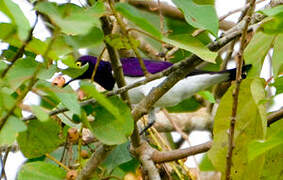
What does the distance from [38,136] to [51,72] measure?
1.86ft

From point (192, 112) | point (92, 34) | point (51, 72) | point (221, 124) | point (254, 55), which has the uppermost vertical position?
point (92, 34)

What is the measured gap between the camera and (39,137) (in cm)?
223

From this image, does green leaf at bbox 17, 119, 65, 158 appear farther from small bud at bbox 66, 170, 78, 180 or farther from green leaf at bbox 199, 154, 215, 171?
green leaf at bbox 199, 154, 215, 171

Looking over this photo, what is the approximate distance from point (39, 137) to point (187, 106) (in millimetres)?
2304

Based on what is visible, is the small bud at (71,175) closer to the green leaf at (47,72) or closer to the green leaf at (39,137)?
the green leaf at (39,137)

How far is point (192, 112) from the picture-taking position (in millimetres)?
4379

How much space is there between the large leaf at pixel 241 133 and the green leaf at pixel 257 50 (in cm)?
5

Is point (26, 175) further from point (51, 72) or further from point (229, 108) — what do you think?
point (229, 108)

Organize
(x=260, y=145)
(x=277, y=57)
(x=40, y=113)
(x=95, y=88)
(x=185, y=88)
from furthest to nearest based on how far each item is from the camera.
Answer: (x=185, y=88) < (x=277, y=57) < (x=260, y=145) < (x=95, y=88) < (x=40, y=113)

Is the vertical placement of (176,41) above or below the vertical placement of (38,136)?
above

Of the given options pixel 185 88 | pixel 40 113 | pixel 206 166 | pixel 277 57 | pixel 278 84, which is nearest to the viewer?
pixel 40 113

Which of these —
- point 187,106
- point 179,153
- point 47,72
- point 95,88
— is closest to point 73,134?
point 179,153

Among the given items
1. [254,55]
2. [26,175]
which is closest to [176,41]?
[254,55]

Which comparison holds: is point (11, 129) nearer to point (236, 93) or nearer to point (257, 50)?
point (236, 93)
